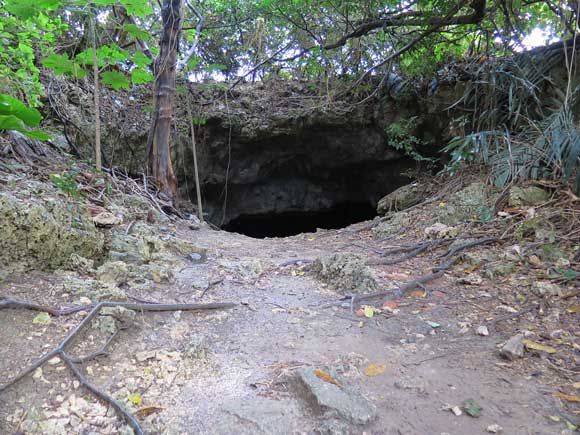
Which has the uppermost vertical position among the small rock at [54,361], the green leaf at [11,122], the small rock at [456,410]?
the green leaf at [11,122]

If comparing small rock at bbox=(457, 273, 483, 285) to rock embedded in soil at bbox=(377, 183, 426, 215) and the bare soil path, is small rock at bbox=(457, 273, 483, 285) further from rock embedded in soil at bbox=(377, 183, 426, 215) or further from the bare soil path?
rock embedded in soil at bbox=(377, 183, 426, 215)

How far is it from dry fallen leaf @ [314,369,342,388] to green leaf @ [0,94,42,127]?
1.90 m

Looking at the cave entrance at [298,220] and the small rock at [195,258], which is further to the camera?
the cave entrance at [298,220]

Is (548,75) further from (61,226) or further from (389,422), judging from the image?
(61,226)

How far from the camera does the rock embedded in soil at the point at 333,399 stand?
134 centimetres

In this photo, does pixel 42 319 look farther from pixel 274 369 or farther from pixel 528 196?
pixel 528 196

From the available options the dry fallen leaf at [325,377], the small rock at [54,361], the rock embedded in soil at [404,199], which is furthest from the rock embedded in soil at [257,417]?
the rock embedded in soil at [404,199]

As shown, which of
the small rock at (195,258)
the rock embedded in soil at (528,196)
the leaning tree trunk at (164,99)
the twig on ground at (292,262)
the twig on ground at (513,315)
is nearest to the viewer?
the twig on ground at (513,315)

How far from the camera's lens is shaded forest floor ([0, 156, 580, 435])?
4.35ft

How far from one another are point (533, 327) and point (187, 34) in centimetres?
658

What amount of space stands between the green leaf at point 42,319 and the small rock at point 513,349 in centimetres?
224

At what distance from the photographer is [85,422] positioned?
49.8 inches

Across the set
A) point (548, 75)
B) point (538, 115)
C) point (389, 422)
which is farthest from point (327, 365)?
point (548, 75)

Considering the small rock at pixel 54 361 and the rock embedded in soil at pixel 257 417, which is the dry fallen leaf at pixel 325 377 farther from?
the small rock at pixel 54 361
